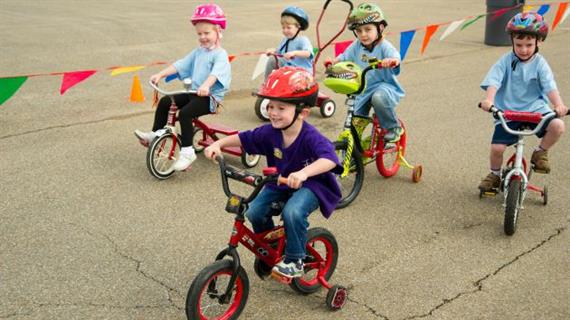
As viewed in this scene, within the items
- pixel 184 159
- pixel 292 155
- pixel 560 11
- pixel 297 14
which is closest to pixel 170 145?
pixel 184 159

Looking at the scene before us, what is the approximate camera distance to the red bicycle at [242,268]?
11.6ft

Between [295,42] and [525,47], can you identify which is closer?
[525,47]

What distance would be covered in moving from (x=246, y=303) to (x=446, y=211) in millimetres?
2443

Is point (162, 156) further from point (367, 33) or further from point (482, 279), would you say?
point (482, 279)

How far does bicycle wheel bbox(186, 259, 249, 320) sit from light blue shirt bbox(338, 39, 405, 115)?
271 centimetres

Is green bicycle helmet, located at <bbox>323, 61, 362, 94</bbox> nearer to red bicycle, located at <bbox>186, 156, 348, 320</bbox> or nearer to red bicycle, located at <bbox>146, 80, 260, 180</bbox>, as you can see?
red bicycle, located at <bbox>146, 80, 260, 180</bbox>

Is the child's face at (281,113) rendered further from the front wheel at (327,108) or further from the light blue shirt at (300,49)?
the front wheel at (327,108)

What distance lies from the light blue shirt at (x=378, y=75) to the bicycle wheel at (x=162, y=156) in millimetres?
1915

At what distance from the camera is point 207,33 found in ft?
21.3

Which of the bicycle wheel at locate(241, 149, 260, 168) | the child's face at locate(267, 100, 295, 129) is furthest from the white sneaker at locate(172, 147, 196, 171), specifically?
the child's face at locate(267, 100, 295, 129)

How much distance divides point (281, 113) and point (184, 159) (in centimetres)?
277

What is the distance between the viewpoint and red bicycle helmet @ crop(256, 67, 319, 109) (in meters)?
3.68

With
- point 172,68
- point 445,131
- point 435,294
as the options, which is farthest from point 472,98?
point 435,294

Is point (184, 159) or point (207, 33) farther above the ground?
point (207, 33)
